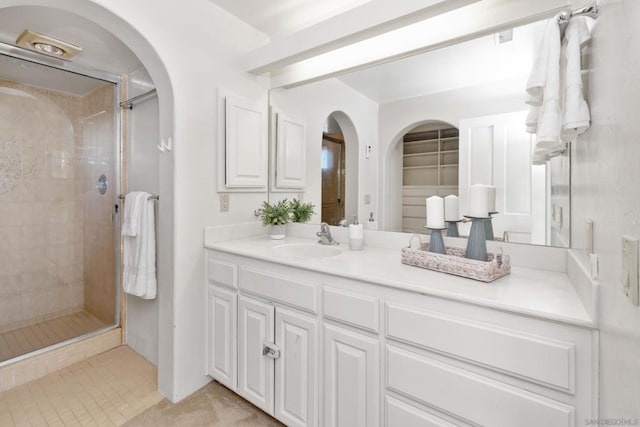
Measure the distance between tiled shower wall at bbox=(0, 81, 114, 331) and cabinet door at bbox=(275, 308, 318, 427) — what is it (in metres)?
1.83

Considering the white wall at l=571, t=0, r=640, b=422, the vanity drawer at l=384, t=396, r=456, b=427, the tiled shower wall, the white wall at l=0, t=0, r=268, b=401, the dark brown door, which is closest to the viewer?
the white wall at l=571, t=0, r=640, b=422

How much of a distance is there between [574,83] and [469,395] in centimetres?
97

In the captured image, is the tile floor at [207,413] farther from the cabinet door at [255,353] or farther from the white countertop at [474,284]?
the white countertop at [474,284]

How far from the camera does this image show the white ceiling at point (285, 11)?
1.87m

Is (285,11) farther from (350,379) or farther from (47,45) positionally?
(350,379)

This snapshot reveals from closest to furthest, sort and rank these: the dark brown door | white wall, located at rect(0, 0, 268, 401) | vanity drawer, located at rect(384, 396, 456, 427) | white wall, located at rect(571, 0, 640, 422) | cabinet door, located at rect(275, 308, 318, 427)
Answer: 1. white wall, located at rect(571, 0, 640, 422)
2. vanity drawer, located at rect(384, 396, 456, 427)
3. cabinet door, located at rect(275, 308, 318, 427)
4. white wall, located at rect(0, 0, 268, 401)
5. the dark brown door

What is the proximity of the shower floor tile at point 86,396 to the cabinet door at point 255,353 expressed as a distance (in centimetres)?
61

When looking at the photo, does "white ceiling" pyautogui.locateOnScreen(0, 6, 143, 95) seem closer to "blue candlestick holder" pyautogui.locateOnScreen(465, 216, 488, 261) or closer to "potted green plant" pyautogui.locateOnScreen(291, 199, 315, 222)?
"potted green plant" pyautogui.locateOnScreen(291, 199, 315, 222)

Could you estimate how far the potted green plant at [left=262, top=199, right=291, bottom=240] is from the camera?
6.86 ft

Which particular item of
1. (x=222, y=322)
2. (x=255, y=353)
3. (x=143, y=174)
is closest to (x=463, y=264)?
(x=255, y=353)

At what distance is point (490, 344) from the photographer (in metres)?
0.93

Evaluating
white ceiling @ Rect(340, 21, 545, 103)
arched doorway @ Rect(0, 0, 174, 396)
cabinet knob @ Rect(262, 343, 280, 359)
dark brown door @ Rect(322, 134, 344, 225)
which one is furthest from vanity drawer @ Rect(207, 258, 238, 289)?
white ceiling @ Rect(340, 21, 545, 103)

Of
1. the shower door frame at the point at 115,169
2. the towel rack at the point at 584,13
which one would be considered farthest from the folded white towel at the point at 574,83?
the shower door frame at the point at 115,169

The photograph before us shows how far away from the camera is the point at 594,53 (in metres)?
0.85
